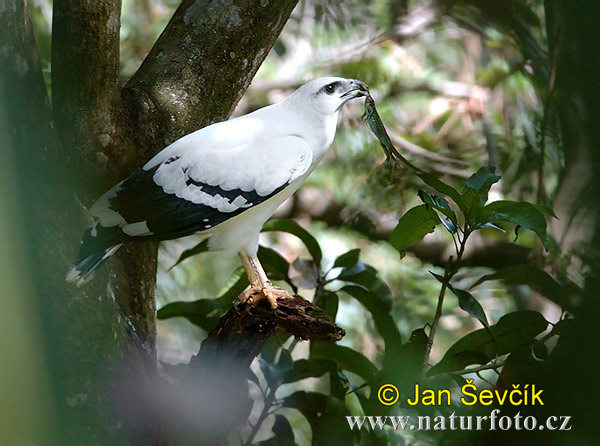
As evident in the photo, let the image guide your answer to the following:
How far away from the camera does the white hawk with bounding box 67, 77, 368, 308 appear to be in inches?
58.6

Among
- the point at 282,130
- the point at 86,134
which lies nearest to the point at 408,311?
the point at 282,130

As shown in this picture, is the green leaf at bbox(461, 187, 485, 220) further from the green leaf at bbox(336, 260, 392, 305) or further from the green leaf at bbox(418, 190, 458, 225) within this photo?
the green leaf at bbox(336, 260, 392, 305)

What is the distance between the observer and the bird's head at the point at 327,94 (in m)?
1.71

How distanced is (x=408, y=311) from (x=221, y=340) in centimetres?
192

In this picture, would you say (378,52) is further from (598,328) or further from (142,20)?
(598,328)

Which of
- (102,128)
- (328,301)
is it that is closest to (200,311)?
(328,301)

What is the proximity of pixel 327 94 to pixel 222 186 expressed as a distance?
39 centimetres

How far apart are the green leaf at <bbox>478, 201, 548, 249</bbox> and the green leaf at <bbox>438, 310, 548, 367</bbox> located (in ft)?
0.93

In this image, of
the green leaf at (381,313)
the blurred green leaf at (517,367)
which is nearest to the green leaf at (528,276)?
the blurred green leaf at (517,367)

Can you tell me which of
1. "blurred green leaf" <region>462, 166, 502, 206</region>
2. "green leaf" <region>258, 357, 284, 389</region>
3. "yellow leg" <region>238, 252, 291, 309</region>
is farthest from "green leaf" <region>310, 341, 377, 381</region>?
"blurred green leaf" <region>462, 166, 502, 206</region>

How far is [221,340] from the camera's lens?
61.9 inches

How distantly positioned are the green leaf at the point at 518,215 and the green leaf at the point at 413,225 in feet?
0.38

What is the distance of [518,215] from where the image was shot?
1512mm

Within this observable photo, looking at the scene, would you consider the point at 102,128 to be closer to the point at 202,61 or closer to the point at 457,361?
the point at 202,61
